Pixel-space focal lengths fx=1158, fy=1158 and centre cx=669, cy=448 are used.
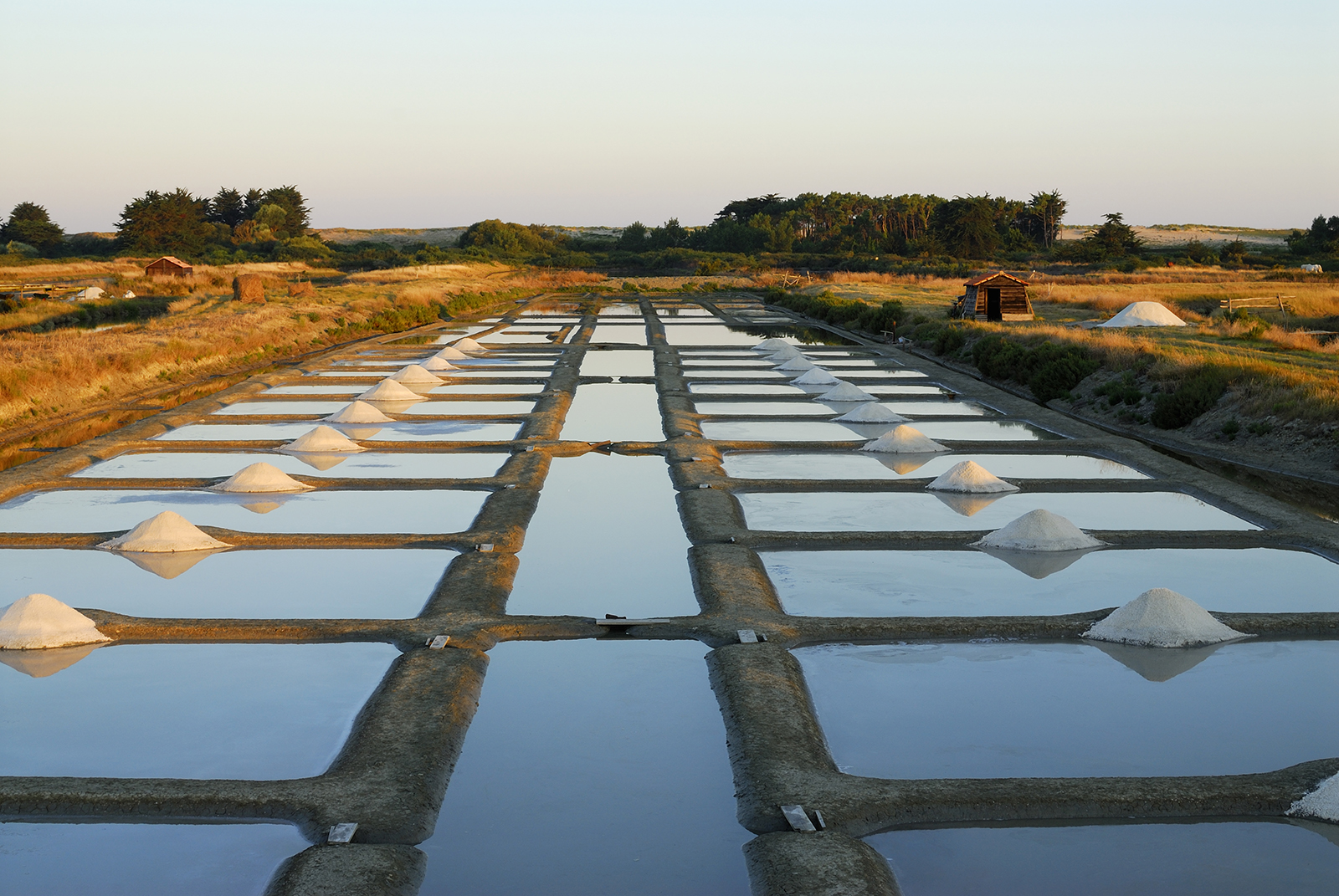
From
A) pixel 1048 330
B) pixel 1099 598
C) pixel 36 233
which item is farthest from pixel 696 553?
pixel 36 233

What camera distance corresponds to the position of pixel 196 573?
22.5 feet

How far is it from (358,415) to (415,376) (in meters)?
3.51

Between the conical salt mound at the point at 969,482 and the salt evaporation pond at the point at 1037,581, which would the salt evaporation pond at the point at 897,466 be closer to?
the conical salt mound at the point at 969,482

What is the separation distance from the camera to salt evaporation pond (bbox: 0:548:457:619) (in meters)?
6.16

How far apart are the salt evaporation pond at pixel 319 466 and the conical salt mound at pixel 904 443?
11.7 feet

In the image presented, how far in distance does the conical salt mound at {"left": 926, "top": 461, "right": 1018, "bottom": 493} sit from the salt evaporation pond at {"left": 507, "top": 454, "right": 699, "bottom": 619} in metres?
2.19

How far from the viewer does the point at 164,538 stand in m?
7.30

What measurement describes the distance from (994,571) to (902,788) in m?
3.17

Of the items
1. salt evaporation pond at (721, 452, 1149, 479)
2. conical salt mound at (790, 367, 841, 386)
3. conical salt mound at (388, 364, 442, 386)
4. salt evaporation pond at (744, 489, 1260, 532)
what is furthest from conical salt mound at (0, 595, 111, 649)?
conical salt mound at (790, 367, 841, 386)

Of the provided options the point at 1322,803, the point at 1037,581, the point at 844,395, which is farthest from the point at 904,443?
the point at 1322,803

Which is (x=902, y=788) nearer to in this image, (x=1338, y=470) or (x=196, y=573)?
(x=196, y=573)

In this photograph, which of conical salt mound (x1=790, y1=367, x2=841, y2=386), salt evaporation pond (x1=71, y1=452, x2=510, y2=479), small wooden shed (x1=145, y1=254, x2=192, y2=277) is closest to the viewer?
salt evaporation pond (x1=71, y1=452, x2=510, y2=479)

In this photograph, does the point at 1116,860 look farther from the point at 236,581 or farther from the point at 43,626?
the point at 236,581

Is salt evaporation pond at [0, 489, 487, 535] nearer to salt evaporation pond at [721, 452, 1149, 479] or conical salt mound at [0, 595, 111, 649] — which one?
conical salt mound at [0, 595, 111, 649]
